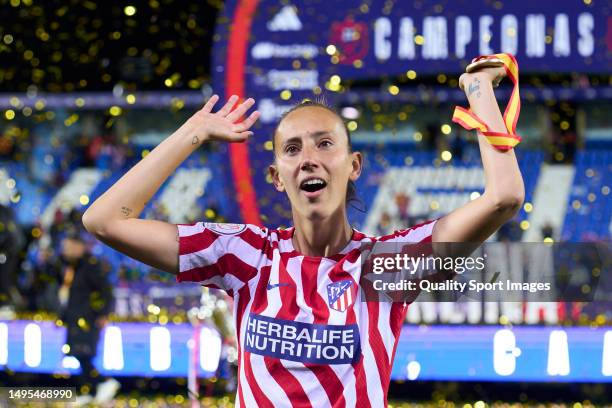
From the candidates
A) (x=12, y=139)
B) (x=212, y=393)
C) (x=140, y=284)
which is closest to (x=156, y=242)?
(x=212, y=393)

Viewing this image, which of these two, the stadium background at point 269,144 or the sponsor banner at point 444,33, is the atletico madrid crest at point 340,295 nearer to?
the stadium background at point 269,144

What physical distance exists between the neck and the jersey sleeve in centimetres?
9

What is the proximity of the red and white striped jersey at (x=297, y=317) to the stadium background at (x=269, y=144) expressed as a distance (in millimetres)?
303

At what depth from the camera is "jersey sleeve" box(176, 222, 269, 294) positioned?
211 centimetres

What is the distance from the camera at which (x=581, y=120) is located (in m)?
13.2

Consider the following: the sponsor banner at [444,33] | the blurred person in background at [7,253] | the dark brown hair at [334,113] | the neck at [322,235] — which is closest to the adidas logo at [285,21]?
the sponsor banner at [444,33]

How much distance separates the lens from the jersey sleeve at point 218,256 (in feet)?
6.91

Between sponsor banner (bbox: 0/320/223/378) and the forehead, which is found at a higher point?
the forehead

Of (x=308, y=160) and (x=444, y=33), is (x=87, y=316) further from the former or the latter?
(x=308, y=160)

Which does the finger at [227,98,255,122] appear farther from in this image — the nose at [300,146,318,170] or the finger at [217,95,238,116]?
the nose at [300,146,318,170]

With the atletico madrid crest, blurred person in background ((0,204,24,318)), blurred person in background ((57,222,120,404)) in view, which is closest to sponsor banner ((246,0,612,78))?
blurred person in background ((57,222,120,404))

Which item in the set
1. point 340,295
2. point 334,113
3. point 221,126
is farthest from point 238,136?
point 340,295

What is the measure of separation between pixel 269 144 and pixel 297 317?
15.2 ft

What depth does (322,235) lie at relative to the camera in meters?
2.14
